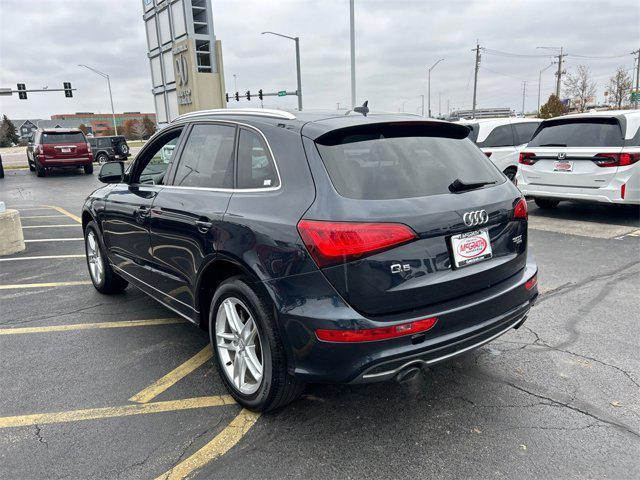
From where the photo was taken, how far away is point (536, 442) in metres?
2.63

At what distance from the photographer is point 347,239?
7.82 ft

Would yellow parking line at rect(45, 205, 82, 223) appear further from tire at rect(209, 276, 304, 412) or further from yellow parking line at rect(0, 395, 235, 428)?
tire at rect(209, 276, 304, 412)

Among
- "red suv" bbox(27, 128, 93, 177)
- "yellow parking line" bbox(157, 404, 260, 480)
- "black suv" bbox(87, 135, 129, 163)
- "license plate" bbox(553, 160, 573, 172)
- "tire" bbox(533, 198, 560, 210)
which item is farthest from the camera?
"black suv" bbox(87, 135, 129, 163)

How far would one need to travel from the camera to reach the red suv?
2125 centimetres

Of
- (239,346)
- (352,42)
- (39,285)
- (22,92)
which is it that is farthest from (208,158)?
(22,92)

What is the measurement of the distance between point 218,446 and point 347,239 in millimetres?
1328

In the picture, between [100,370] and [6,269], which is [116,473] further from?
[6,269]

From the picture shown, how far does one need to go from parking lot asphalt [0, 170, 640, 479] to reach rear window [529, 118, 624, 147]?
3855 millimetres

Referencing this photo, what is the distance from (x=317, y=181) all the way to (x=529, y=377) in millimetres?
1980

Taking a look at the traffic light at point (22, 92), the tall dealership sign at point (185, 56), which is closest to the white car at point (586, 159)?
the tall dealership sign at point (185, 56)

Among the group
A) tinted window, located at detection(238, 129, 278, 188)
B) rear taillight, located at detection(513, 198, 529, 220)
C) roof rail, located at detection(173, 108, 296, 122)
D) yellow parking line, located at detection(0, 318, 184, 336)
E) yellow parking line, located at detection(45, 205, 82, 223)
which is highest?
roof rail, located at detection(173, 108, 296, 122)

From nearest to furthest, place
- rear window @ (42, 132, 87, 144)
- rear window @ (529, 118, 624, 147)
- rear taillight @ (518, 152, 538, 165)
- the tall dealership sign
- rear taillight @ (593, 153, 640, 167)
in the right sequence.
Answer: rear taillight @ (593, 153, 640, 167) → rear window @ (529, 118, 624, 147) → rear taillight @ (518, 152, 538, 165) → rear window @ (42, 132, 87, 144) → the tall dealership sign

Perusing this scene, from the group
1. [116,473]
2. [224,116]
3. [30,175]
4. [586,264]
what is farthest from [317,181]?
[30,175]

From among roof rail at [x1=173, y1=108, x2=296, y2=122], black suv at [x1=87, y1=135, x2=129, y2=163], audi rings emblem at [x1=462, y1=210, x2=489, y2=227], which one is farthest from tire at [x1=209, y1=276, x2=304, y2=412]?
black suv at [x1=87, y1=135, x2=129, y2=163]
